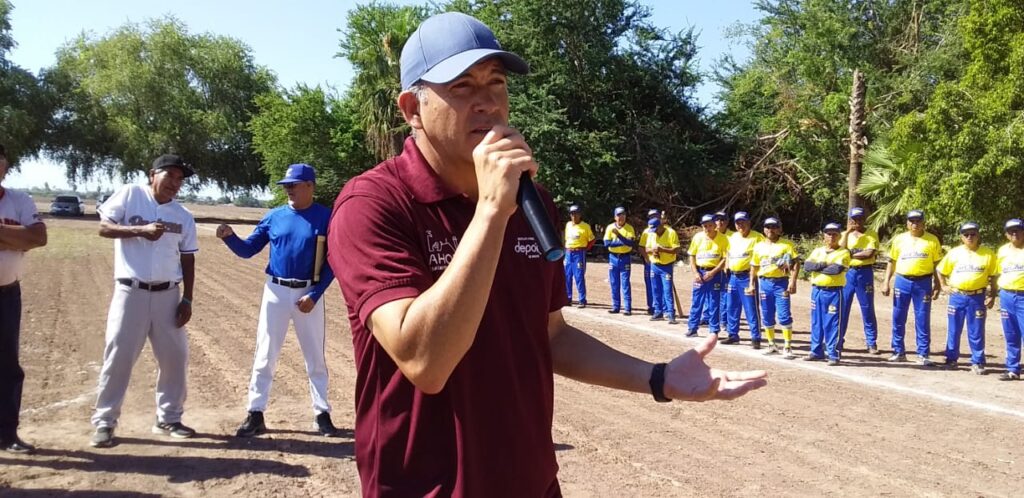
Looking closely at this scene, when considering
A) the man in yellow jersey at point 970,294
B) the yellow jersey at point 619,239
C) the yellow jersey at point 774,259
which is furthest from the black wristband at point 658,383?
the yellow jersey at point 619,239

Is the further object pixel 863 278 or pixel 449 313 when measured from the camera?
pixel 863 278

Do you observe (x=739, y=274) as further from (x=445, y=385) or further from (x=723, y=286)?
(x=445, y=385)

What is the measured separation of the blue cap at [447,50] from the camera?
1724 mm

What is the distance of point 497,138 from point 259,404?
18.1ft

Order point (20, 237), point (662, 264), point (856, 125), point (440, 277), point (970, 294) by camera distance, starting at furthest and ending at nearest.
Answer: point (856, 125)
point (662, 264)
point (970, 294)
point (20, 237)
point (440, 277)

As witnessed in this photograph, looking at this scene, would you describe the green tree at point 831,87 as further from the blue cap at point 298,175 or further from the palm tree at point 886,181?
the blue cap at point 298,175

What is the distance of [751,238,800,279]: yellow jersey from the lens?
36.8ft

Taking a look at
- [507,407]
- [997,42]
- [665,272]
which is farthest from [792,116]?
[507,407]

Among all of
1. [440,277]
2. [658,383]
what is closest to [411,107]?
[440,277]

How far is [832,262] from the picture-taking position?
11.0 metres

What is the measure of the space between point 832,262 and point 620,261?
16.4 feet

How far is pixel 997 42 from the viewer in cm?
1641

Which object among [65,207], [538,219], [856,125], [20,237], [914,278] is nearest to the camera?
[538,219]

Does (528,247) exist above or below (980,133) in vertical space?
below
